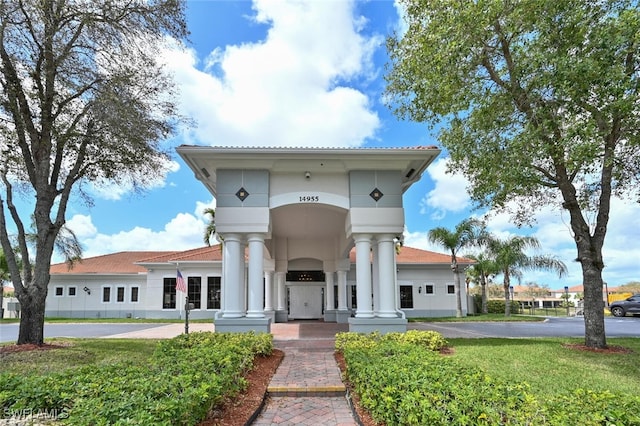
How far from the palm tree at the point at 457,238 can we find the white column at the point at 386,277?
14.3m

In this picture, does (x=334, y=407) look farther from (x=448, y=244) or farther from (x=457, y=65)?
(x=448, y=244)

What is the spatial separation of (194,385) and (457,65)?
907 cm

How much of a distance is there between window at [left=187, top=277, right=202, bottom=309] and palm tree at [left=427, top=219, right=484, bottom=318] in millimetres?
14369

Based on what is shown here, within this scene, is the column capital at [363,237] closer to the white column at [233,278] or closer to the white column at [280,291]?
the white column at [233,278]

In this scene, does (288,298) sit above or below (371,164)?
below

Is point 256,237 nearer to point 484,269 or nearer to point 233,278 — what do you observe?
point 233,278

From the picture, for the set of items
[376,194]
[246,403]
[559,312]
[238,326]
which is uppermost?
[376,194]

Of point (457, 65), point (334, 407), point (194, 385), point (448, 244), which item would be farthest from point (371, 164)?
point (448, 244)

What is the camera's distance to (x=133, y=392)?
4.07 metres

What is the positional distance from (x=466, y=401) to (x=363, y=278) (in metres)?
7.12

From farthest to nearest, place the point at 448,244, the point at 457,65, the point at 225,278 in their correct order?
the point at 448,244
the point at 225,278
the point at 457,65

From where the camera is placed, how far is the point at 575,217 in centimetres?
1033

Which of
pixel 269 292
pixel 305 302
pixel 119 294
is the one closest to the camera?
pixel 269 292

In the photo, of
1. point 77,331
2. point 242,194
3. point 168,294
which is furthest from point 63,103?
point 168,294
